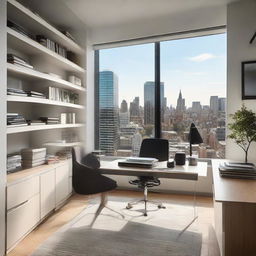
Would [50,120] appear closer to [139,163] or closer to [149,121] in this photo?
[139,163]

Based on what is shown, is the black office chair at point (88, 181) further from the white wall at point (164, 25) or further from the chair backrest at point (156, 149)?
the white wall at point (164, 25)

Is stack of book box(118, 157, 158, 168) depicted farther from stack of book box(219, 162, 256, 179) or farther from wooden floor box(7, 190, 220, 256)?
wooden floor box(7, 190, 220, 256)

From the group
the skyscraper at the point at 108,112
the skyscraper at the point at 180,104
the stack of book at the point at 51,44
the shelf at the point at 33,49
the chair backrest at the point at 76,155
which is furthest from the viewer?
the skyscraper at the point at 108,112

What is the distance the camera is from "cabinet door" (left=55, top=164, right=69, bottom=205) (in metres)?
3.03

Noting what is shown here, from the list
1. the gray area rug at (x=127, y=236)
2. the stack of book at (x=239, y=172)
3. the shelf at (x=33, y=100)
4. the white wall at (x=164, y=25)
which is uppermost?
the white wall at (x=164, y=25)

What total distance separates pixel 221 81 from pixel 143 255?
9.31 ft

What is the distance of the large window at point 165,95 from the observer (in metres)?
3.66

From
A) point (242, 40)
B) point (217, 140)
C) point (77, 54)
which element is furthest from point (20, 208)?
point (242, 40)

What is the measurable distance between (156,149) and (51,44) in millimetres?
2147

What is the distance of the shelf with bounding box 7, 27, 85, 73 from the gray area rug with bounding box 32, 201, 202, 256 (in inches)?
85.0

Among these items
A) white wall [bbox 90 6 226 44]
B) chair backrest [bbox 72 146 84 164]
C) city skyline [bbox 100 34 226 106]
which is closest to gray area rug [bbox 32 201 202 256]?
chair backrest [bbox 72 146 84 164]

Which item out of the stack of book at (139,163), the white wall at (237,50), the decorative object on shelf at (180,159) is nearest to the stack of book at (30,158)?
the stack of book at (139,163)

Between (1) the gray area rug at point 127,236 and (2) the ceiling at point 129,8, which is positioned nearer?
(1) the gray area rug at point 127,236

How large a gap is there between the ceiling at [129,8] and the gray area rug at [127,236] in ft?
9.68
